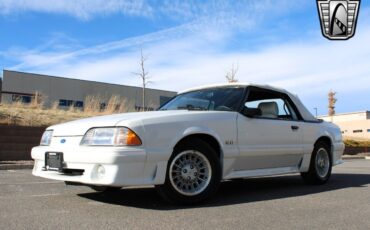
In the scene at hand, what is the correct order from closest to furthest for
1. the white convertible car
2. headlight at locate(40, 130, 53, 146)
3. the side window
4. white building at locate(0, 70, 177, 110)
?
the white convertible car → headlight at locate(40, 130, 53, 146) → the side window → white building at locate(0, 70, 177, 110)

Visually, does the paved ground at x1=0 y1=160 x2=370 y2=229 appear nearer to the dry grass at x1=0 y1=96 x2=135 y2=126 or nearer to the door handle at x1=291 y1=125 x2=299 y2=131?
the door handle at x1=291 y1=125 x2=299 y2=131

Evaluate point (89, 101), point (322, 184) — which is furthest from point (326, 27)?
point (89, 101)

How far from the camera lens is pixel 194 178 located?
551 cm

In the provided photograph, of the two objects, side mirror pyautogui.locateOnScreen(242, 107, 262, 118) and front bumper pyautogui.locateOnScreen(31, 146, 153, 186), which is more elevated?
side mirror pyautogui.locateOnScreen(242, 107, 262, 118)

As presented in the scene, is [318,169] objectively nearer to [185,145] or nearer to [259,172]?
[259,172]

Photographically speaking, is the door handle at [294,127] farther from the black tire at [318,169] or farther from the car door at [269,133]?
the black tire at [318,169]

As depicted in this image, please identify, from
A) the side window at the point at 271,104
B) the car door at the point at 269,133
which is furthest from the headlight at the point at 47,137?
the side window at the point at 271,104

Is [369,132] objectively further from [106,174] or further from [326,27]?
[106,174]

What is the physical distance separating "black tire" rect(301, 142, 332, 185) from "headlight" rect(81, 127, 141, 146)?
3.59 m

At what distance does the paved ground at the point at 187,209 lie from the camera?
14.2 feet

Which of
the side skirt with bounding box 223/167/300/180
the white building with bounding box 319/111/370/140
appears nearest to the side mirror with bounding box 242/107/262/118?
the side skirt with bounding box 223/167/300/180

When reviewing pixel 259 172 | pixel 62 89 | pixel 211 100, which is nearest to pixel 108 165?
pixel 211 100

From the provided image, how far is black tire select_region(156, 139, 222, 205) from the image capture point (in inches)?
207

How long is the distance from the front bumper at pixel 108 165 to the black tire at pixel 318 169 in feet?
11.2
